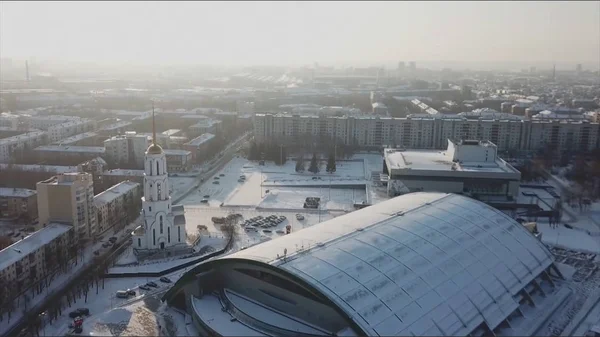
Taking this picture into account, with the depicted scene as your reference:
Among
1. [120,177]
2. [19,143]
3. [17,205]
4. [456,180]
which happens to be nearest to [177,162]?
[120,177]

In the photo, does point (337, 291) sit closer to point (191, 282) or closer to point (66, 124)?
point (191, 282)

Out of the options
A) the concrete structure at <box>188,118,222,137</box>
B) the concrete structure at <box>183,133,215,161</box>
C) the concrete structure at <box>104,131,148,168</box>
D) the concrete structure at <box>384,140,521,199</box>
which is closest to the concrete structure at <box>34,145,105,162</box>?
the concrete structure at <box>104,131,148,168</box>

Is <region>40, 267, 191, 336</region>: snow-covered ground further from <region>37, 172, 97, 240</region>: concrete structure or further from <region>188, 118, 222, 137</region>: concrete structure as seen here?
<region>188, 118, 222, 137</region>: concrete structure

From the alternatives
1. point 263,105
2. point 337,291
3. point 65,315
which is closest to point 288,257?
point 337,291

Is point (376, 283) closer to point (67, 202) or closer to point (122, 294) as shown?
point (122, 294)

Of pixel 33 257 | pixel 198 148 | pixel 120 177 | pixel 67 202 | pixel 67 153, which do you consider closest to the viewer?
pixel 33 257

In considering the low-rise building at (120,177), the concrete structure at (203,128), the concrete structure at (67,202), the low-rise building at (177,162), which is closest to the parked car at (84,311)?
the concrete structure at (67,202)
